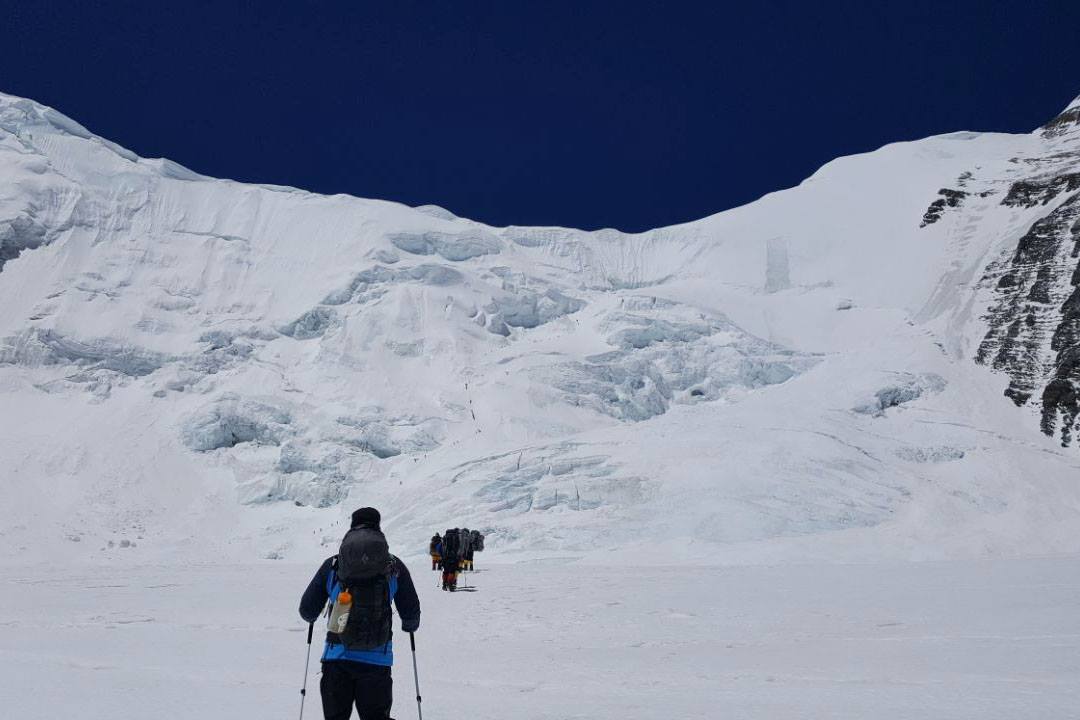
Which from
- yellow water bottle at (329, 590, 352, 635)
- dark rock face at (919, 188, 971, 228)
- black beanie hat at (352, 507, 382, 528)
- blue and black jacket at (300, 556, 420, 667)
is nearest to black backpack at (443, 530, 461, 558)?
blue and black jacket at (300, 556, 420, 667)

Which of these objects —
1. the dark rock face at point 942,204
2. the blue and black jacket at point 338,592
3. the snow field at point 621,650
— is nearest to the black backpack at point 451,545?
the snow field at point 621,650

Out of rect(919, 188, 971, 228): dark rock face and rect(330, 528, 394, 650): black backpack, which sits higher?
rect(919, 188, 971, 228): dark rock face

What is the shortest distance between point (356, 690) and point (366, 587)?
0.63m

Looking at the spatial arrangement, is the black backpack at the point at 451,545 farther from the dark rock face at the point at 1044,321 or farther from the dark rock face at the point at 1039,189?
the dark rock face at the point at 1039,189

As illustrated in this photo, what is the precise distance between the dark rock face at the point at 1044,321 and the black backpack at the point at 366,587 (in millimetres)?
53352

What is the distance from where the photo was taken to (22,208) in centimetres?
7131

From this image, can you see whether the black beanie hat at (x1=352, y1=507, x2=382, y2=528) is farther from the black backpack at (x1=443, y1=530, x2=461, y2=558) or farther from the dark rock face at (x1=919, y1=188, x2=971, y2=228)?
the dark rock face at (x1=919, y1=188, x2=971, y2=228)

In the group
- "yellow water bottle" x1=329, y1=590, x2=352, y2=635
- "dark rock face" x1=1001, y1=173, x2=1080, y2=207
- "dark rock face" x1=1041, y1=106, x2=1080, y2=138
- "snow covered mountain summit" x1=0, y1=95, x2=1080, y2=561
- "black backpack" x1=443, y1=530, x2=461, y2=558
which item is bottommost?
"yellow water bottle" x1=329, y1=590, x2=352, y2=635

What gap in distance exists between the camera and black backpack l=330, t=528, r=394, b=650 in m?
5.22

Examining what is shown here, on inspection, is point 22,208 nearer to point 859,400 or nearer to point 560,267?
point 560,267

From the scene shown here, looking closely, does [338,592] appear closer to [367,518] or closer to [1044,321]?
[367,518]

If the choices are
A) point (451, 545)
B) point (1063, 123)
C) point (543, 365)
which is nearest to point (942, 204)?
point (1063, 123)

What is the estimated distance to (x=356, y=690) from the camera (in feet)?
17.3

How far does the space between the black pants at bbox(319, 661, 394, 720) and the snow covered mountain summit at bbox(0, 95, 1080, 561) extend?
23.8 m
